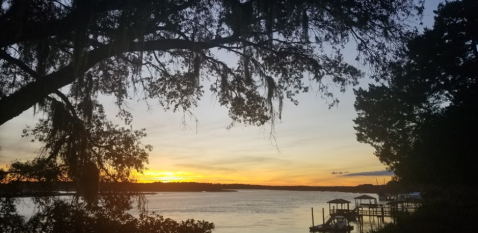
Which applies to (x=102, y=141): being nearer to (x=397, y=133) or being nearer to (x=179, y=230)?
(x=179, y=230)

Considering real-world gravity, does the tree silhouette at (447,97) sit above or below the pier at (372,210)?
above

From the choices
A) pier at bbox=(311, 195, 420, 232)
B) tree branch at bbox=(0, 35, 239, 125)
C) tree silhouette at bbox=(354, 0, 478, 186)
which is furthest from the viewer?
pier at bbox=(311, 195, 420, 232)

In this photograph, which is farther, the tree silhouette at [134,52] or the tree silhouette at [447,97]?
the tree silhouette at [447,97]

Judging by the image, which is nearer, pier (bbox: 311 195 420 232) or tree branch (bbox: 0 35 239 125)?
tree branch (bbox: 0 35 239 125)

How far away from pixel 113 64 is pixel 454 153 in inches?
612

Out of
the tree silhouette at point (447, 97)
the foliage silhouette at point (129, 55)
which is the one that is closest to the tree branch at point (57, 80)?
the foliage silhouette at point (129, 55)

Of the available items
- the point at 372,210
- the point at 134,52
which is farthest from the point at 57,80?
the point at 372,210

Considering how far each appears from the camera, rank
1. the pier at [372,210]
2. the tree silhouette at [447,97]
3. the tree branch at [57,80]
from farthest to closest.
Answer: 1. the pier at [372,210]
2. the tree silhouette at [447,97]
3. the tree branch at [57,80]

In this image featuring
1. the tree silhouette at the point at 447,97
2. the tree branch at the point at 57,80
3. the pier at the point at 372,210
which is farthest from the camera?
the pier at the point at 372,210

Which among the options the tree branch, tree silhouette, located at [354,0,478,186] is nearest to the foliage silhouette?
the tree branch

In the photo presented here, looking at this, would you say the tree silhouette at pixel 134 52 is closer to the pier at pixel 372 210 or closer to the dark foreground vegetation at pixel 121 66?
the dark foreground vegetation at pixel 121 66

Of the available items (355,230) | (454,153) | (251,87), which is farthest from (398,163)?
(251,87)

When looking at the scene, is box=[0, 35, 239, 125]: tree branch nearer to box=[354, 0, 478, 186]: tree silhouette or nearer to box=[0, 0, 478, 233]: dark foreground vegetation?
box=[0, 0, 478, 233]: dark foreground vegetation

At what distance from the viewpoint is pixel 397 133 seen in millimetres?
28953
